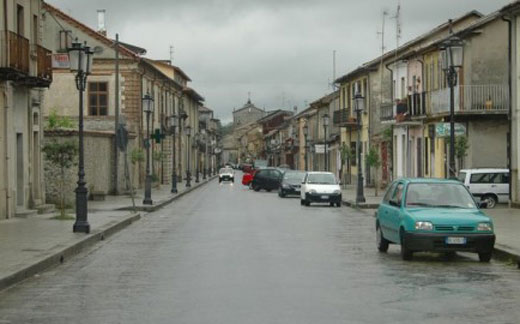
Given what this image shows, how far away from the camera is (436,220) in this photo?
1656 centimetres

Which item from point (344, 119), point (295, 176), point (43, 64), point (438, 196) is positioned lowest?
point (295, 176)

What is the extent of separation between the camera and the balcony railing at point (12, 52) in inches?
1035

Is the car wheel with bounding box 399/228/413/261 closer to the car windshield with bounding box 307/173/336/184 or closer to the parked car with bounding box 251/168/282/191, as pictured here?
the car windshield with bounding box 307/173/336/184

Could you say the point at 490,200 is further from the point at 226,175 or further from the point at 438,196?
the point at 226,175

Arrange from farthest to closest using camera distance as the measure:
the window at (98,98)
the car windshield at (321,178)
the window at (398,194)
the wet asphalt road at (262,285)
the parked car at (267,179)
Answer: the parked car at (267,179), the window at (98,98), the car windshield at (321,178), the window at (398,194), the wet asphalt road at (262,285)

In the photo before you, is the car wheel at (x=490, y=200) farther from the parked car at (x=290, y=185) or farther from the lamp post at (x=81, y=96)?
the lamp post at (x=81, y=96)

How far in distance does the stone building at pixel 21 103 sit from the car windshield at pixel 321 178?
1325cm

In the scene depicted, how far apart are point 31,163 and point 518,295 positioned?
22572mm

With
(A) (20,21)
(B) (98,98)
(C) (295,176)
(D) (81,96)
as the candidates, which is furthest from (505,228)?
(B) (98,98)

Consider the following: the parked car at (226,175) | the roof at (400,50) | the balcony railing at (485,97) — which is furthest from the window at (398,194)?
the parked car at (226,175)

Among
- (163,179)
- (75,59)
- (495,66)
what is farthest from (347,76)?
(75,59)

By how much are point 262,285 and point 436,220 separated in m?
4.58

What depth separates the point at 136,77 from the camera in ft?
185

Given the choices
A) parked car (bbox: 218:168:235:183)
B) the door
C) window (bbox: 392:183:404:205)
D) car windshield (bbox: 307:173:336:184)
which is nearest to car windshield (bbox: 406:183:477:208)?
window (bbox: 392:183:404:205)
